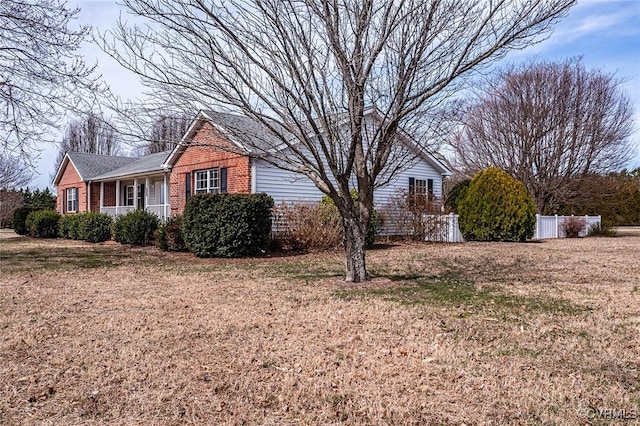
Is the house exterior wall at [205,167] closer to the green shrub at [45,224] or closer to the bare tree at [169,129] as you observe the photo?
the bare tree at [169,129]

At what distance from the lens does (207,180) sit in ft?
59.4

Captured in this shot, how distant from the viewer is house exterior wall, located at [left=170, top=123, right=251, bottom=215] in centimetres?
1603

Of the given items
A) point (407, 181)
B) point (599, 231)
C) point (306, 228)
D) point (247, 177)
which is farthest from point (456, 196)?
point (599, 231)

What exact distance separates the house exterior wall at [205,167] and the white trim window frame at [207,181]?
16cm

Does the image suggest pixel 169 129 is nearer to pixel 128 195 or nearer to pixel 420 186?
pixel 420 186

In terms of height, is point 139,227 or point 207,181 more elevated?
point 207,181

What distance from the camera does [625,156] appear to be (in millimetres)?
25109

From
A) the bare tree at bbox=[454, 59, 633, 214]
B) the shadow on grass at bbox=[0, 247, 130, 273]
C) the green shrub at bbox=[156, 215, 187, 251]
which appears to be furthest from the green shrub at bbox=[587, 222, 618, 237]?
the shadow on grass at bbox=[0, 247, 130, 273]

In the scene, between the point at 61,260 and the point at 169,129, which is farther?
the point at 61,260

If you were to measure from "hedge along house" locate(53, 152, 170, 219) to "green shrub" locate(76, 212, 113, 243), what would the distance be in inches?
59.7

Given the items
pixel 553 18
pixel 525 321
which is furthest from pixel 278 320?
pixel 553 18

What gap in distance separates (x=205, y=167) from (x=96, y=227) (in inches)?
246

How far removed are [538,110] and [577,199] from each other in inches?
197

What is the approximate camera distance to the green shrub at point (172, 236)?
49.2 feet
